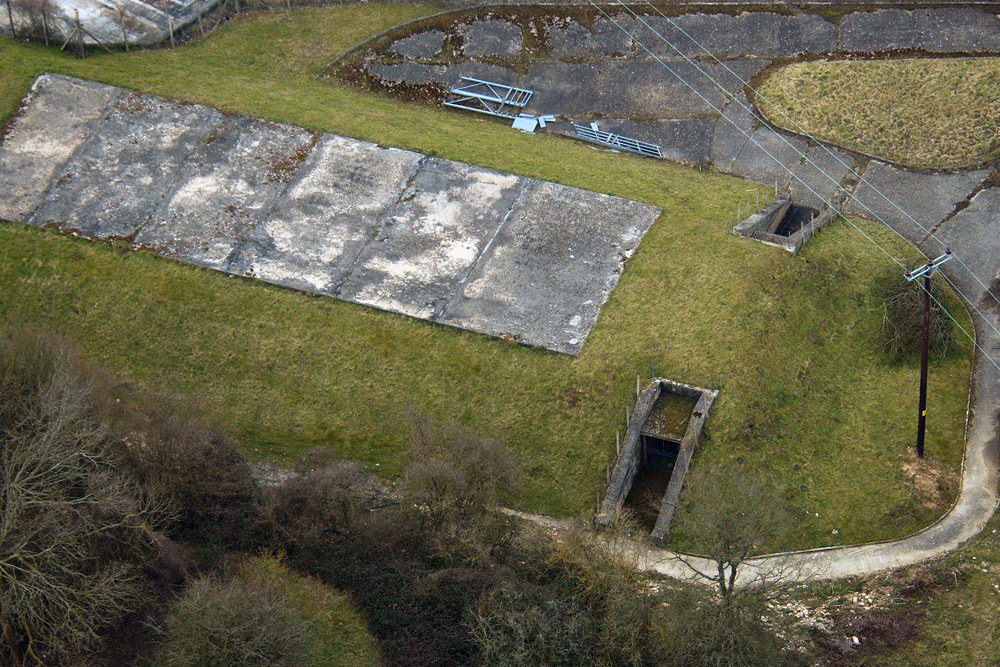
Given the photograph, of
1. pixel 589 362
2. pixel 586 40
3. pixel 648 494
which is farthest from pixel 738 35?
pixel 648 494

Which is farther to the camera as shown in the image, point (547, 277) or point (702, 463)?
point (547, 277)

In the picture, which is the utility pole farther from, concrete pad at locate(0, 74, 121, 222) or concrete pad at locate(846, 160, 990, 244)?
concrete pad at locate(0, 74, 121, 222)

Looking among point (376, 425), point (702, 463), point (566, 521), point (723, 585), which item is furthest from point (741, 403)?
point (376, 425)

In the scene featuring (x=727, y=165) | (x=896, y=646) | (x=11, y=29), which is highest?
(x=727, y=165)

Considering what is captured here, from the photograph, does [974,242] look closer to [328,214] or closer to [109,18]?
[328,214]

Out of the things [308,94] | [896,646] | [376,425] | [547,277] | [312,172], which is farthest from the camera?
[308,94]

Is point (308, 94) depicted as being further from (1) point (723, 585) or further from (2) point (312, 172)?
(1) point (723, 585)

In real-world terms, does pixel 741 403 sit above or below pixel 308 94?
below

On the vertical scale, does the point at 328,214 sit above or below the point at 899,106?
below
